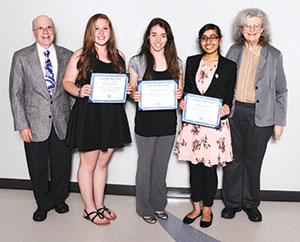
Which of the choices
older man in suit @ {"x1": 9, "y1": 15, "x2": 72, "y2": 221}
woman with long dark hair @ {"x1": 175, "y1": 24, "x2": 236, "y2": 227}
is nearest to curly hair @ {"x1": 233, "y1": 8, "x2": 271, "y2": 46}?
woman with long dark hair @ {"x1": 175, "y1": 24, "x2": 236, "y2": 227}

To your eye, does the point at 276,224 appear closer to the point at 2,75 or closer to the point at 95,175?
the point at 95,175

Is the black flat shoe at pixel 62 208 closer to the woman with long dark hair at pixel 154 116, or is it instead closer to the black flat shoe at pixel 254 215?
the woman with long dark hair at pixel 154 116

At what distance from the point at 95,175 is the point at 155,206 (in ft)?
2.03

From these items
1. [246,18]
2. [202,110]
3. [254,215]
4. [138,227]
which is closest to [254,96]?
[202,110]

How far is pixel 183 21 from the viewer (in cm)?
330

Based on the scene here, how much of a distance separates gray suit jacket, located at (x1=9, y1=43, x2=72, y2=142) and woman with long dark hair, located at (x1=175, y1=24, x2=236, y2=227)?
106cm

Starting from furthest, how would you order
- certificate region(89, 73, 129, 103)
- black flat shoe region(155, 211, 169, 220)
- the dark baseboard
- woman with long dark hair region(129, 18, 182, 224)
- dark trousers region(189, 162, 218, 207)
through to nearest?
the dark baseboard
black flat shoe region(155, 211, 169, 220)
dark trousers region(189, 162, 218, 207)
woman with long dark hair region(129, 18, 182, 224)
certificate region(89, 73, 129, 103)

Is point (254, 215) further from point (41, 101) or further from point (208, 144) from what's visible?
point (41, 101)

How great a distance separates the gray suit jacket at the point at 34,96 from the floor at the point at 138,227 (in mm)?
767

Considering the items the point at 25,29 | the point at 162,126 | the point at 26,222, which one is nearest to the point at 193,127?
the point at 162,126

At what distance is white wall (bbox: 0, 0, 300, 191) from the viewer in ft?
10.7

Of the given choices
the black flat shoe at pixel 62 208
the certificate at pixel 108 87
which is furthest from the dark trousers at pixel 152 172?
the black flat shoe at pixel 62 208

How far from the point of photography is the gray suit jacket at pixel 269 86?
2.90m

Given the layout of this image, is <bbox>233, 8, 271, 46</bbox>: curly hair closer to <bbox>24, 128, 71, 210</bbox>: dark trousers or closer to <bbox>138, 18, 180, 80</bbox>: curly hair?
<bbox>138, 18, 180, 80</bbox>: curly hair
